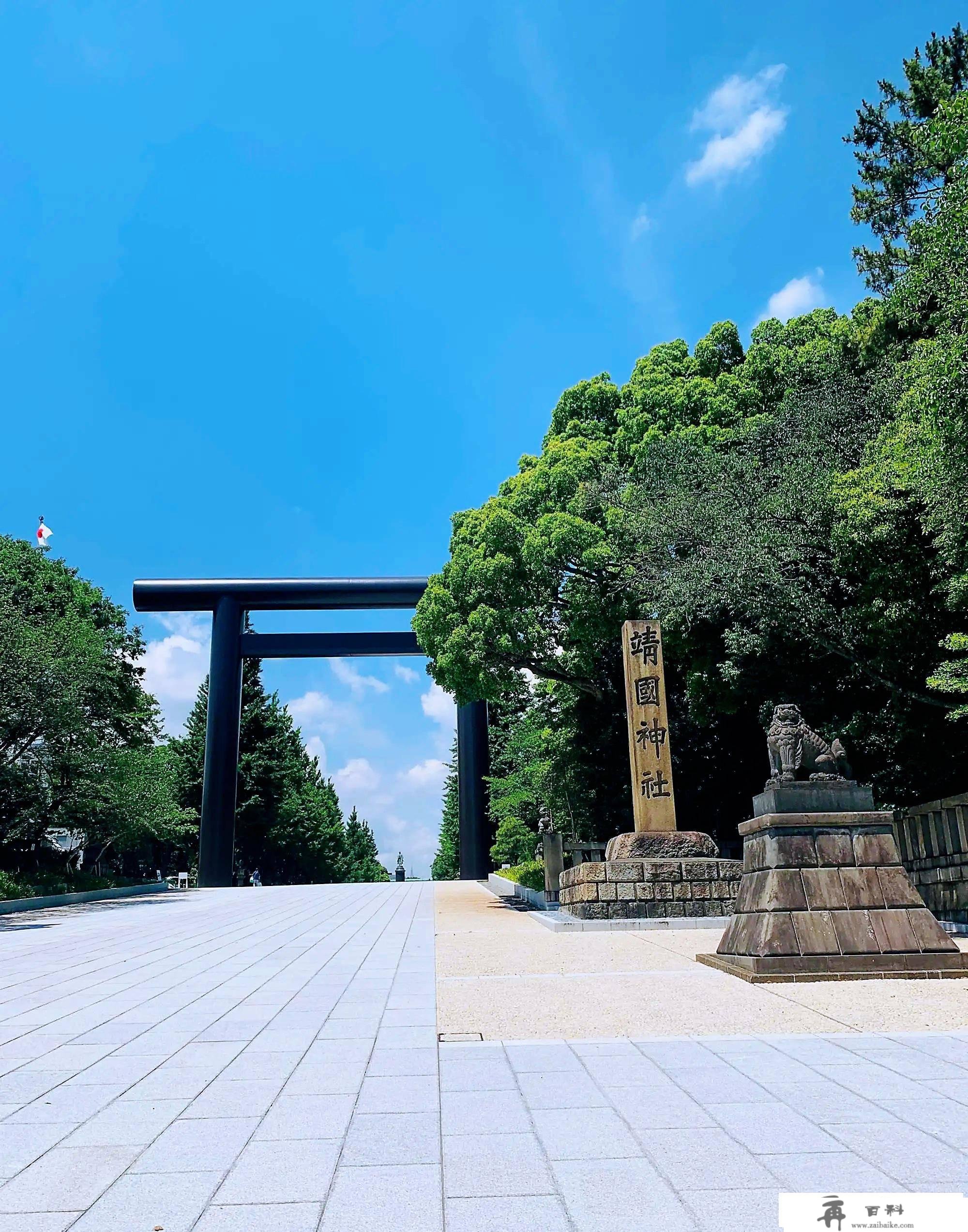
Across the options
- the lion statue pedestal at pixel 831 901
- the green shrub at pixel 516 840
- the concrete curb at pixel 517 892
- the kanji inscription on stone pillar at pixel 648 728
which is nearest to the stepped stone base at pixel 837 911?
Result: the lion statue pedestal at pixel 831 901

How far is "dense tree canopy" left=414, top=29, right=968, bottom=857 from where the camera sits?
10.9 metres

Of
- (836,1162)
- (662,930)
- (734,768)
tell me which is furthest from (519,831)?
(836,1162)

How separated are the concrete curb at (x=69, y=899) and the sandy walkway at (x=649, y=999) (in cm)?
1227

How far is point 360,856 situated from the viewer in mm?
74000

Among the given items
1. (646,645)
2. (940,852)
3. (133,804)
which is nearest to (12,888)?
(133,804)

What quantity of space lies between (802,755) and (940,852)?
4.61 metres

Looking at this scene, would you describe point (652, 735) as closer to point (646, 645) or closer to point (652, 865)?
point (646, 645)

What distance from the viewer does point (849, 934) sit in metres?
7.01

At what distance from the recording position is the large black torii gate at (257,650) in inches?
1219

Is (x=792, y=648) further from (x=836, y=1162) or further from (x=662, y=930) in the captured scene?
(x=836, y=1162)

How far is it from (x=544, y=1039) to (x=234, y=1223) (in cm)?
278

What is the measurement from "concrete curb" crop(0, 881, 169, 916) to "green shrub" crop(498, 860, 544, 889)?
1004 centimetres

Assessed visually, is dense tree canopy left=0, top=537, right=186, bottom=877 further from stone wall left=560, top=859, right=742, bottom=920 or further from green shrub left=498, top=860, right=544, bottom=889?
stone wall left=560, top=859, right=742, bottom=920

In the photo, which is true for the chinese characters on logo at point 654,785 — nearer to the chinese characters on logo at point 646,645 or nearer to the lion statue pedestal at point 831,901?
the chinese characters on logo at point 646,645
